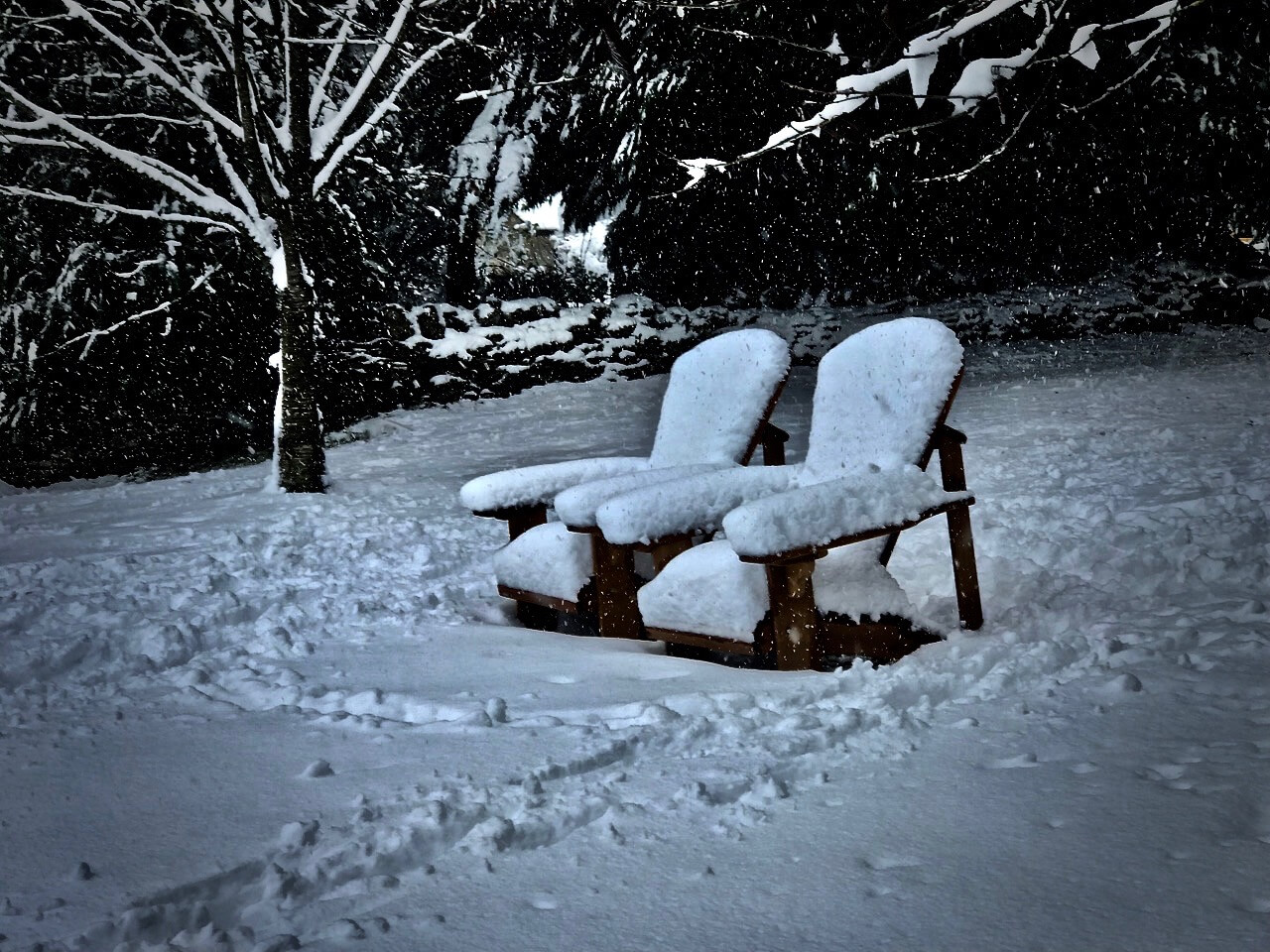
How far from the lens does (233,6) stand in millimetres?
7281

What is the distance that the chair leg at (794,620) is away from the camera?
2969 millimetres

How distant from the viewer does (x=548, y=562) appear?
12.3 ft

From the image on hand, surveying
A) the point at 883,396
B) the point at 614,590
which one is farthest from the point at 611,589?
the point at 883,396

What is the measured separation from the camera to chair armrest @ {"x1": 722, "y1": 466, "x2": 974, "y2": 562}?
108 inches

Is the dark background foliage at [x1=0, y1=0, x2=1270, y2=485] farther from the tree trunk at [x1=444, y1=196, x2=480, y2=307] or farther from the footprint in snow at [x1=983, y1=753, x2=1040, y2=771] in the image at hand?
the footprint in snow at [x1=983, y1=753, x2=1040, y2=771]

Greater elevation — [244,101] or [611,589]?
[244,101]

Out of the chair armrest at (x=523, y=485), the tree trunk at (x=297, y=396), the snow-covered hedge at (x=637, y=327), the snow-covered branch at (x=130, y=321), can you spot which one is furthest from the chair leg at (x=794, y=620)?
the snow-covered hedge at (x=637, y=327)

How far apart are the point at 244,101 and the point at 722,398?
521cm

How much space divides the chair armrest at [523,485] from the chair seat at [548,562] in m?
0.18

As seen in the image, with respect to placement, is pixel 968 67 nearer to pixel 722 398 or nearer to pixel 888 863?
pixel 722 398

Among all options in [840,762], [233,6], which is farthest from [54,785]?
[233,6]

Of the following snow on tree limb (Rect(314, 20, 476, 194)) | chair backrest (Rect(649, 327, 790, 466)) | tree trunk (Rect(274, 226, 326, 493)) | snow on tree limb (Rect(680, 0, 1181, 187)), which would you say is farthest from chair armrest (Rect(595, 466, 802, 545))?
snow on tree limb (Rect(314, 20, 476, 194))

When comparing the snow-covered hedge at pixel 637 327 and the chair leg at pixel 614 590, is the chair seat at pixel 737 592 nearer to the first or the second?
the chair leg at pixel 614 590

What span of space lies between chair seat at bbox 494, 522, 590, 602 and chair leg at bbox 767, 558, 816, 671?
90cm
